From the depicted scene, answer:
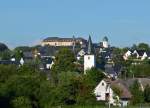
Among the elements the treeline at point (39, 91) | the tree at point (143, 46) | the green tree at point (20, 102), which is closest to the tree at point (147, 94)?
the treeline at point (39, 91)

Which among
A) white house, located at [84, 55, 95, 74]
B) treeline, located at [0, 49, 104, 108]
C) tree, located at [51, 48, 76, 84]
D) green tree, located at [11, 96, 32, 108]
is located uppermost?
white house, located at [84, 55, 95, 74]

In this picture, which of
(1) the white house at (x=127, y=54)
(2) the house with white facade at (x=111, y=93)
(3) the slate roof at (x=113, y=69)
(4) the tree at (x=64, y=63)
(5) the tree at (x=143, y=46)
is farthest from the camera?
(5) the tree at (x=143, y=46)

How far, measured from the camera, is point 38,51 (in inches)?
7092

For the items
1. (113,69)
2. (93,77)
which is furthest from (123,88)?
(113,69)

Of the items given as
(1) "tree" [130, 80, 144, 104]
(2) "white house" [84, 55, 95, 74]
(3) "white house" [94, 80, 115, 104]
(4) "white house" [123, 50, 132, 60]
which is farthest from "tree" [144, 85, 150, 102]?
(4) "white house" [123, 50, 132, 60]

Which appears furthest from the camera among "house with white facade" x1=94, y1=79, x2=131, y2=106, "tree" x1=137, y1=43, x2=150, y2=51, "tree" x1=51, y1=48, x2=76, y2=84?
"tree" x1=137, y1=43, x2=150, y2=51

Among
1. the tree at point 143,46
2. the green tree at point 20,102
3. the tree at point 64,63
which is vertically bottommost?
the green tree at point 20,102

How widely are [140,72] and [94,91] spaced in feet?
85.9

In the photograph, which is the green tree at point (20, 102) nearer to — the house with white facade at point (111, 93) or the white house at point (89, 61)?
the house with white facade at point (111, 93)

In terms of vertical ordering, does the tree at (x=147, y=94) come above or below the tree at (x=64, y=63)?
below

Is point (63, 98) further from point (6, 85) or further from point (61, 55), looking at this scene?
point (61, 55)

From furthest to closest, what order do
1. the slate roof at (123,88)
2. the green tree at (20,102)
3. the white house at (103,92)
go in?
the white house at (103,92) < the slate roof at (123,88) < the green tree at (20,102)

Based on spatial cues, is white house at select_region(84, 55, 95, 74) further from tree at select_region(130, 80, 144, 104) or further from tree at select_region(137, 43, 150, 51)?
tree at select_region(137, 43, 150, 51)

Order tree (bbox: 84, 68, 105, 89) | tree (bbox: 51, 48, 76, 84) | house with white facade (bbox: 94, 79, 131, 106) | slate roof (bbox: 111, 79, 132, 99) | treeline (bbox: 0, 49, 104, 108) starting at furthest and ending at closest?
1. tree (bbox: 51, 48, 76, 84)
2. tree (bbox: 84, 68, 105, 89)
3. slate roof (bbox: 111, 79, 132, 99)
4. house with white facade (bbox: 94, 79, 131, 106)
5. treeline (bbox: 0, 49, 104, 108)
